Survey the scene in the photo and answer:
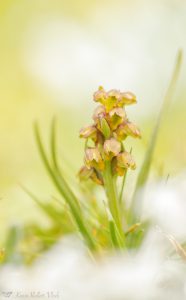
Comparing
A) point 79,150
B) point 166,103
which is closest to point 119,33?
point 79,150

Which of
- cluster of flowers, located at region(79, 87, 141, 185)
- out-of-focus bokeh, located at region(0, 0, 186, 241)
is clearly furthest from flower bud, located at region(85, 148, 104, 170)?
out-of-focus bokeh, located at region(0, 0, 186, 241)

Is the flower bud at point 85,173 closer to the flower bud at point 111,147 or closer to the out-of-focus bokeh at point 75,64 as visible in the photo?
the flower bud at point 111,147

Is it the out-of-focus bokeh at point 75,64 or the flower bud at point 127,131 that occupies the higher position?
the out-of-focus bokeh at point 75,64

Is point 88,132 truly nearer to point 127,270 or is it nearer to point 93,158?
point 93,158

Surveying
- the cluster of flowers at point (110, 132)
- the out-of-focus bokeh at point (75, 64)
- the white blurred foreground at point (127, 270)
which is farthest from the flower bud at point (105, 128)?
the out-of-focus bokeh at point (75, 64)

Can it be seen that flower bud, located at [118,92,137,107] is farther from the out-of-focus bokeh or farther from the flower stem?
the out-of-focus bokeh

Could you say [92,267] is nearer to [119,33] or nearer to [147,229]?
[147,229]
